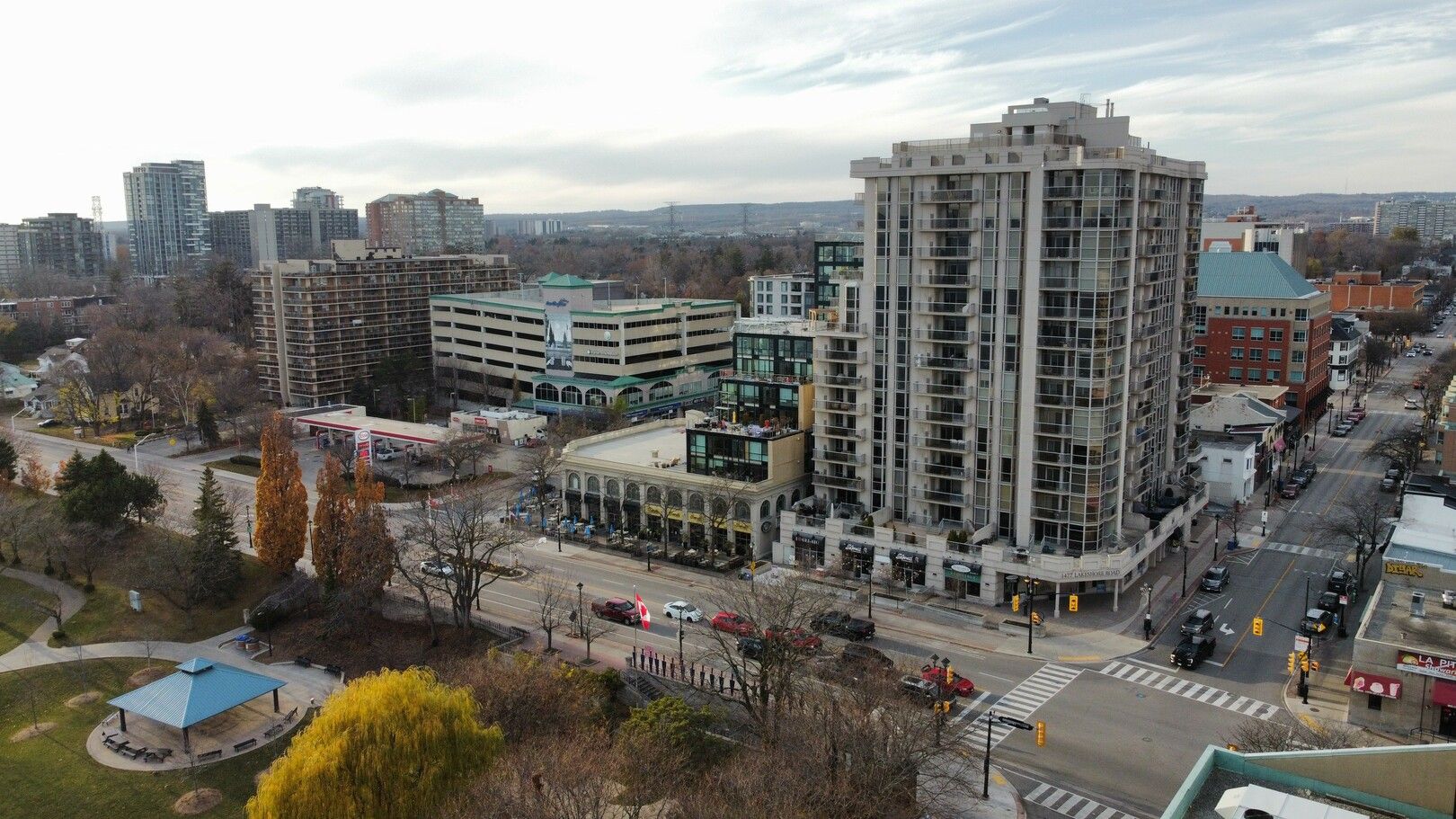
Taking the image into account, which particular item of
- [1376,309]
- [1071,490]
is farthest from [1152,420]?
[1376,309]

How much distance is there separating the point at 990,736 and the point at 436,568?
1380 inches

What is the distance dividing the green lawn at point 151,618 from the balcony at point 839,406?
111ft

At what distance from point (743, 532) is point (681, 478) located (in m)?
5.38

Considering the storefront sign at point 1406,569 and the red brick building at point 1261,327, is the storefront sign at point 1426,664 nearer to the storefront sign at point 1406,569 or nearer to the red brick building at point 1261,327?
the storefront sign at point 1406,569

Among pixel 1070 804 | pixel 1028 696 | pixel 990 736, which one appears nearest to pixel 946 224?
pixel 1028 696

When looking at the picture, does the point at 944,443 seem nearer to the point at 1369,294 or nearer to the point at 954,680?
the point at 954,680

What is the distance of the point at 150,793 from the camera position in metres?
39.3

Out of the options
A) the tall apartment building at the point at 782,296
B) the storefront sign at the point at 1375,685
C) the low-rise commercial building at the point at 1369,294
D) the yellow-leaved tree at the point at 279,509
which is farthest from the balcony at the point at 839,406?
the low-rise commercial building at the point at 1369,294

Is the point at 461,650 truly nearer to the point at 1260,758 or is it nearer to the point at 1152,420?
the point at 1260,758

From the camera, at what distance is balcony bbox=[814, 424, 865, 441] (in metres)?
61.1

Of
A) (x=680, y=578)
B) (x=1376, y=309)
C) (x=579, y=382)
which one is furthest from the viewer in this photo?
(x=1376, y=309)

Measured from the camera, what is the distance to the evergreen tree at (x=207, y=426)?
98.4 meters

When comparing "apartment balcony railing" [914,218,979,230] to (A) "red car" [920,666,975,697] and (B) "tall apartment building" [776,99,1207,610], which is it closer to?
(B) "tall apartment building" [776,99,1207,610]

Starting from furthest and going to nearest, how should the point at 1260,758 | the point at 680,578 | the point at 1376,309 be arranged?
the point at 1376,309
the point at 680,578
the point at 1260,758
